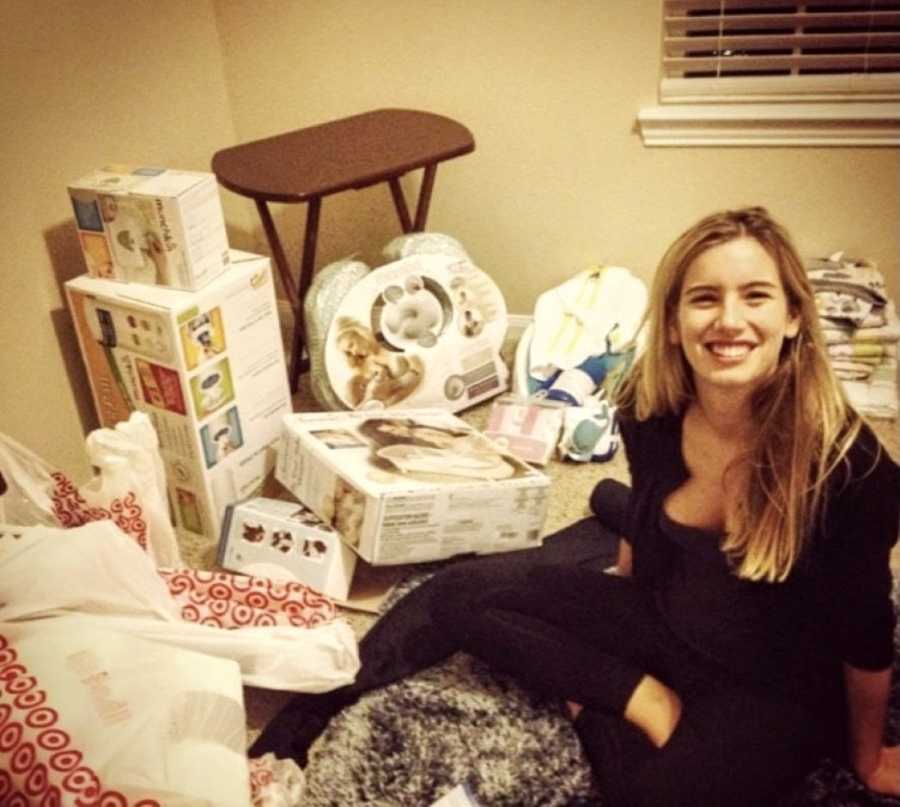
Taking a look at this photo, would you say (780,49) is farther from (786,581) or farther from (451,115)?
(786,581)

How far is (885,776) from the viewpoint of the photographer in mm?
1130

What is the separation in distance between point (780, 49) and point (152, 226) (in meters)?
1.44

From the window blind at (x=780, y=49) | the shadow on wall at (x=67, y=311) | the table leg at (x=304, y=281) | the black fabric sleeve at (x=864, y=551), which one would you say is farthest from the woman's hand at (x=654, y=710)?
the window blind at (x=780, y=49)

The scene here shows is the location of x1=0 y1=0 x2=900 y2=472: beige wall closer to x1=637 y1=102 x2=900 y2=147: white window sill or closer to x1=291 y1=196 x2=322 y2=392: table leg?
x1=637 y1=102 x2=900 y2=147: white window sill

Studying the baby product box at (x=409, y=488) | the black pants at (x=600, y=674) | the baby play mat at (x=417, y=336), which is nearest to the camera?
the black pants at (x=600, y=674)

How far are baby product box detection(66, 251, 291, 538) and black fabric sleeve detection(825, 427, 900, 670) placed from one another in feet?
3.45

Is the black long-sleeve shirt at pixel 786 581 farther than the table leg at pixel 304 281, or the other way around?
the table leg at pixel 304 281

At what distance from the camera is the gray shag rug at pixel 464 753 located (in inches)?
47.4

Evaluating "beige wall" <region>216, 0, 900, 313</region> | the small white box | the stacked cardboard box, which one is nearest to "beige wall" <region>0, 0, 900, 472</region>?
"beige wall" <region>216, 0, 900, 313</region>

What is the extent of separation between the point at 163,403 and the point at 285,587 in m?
0.43

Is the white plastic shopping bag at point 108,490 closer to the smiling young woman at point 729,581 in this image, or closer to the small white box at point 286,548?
the small white box at point 286,548

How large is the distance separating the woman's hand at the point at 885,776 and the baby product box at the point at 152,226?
1.25 metres

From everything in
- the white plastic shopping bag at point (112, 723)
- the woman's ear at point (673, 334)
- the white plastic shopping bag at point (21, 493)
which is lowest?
the white plastic shopping bag at point (112, 723)

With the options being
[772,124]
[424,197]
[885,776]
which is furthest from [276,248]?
[885,776]
